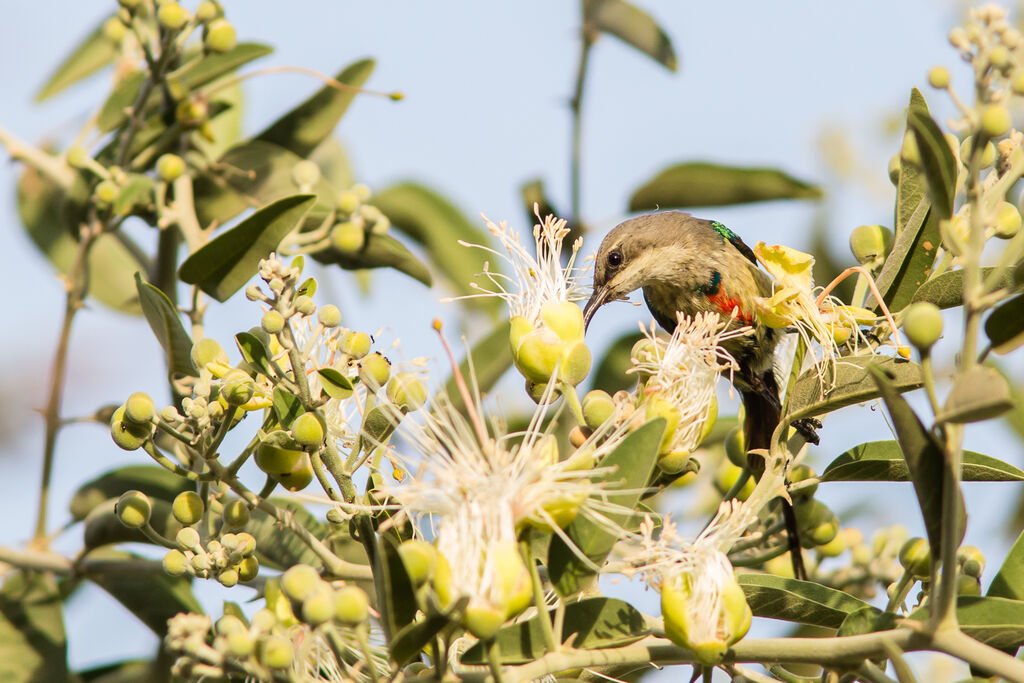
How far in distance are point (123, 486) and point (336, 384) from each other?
1.20 meters

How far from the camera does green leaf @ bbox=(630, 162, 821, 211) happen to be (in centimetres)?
324

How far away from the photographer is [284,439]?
5.56ft

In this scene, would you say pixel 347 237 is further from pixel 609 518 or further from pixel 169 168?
pixel 609 518

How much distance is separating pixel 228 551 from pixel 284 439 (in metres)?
0.24

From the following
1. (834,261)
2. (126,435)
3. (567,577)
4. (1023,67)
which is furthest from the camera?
(834,261)

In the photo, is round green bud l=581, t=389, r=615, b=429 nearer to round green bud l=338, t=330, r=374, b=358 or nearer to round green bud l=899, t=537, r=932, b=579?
round green bud l=338, t=330, r=374, b=358

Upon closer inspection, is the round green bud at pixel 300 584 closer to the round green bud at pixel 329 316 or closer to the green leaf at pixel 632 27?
the round green bud at pixel 329 316

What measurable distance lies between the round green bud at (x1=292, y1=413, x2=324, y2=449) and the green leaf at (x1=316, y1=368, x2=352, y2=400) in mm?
82

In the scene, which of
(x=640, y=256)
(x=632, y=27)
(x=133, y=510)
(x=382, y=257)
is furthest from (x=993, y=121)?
(x=640, y=256)

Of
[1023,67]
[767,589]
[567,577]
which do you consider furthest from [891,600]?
[1023,67]

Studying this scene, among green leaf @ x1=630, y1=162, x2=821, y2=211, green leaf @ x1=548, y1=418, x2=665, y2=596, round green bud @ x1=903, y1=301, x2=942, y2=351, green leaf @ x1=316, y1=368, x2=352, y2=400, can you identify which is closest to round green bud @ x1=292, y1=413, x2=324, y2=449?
green leaf @ x1=316, y1=368, x2=352, y2=400

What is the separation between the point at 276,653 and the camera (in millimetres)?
1376

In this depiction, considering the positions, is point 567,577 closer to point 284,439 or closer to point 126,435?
point 284,439

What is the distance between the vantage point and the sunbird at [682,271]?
3662mm
